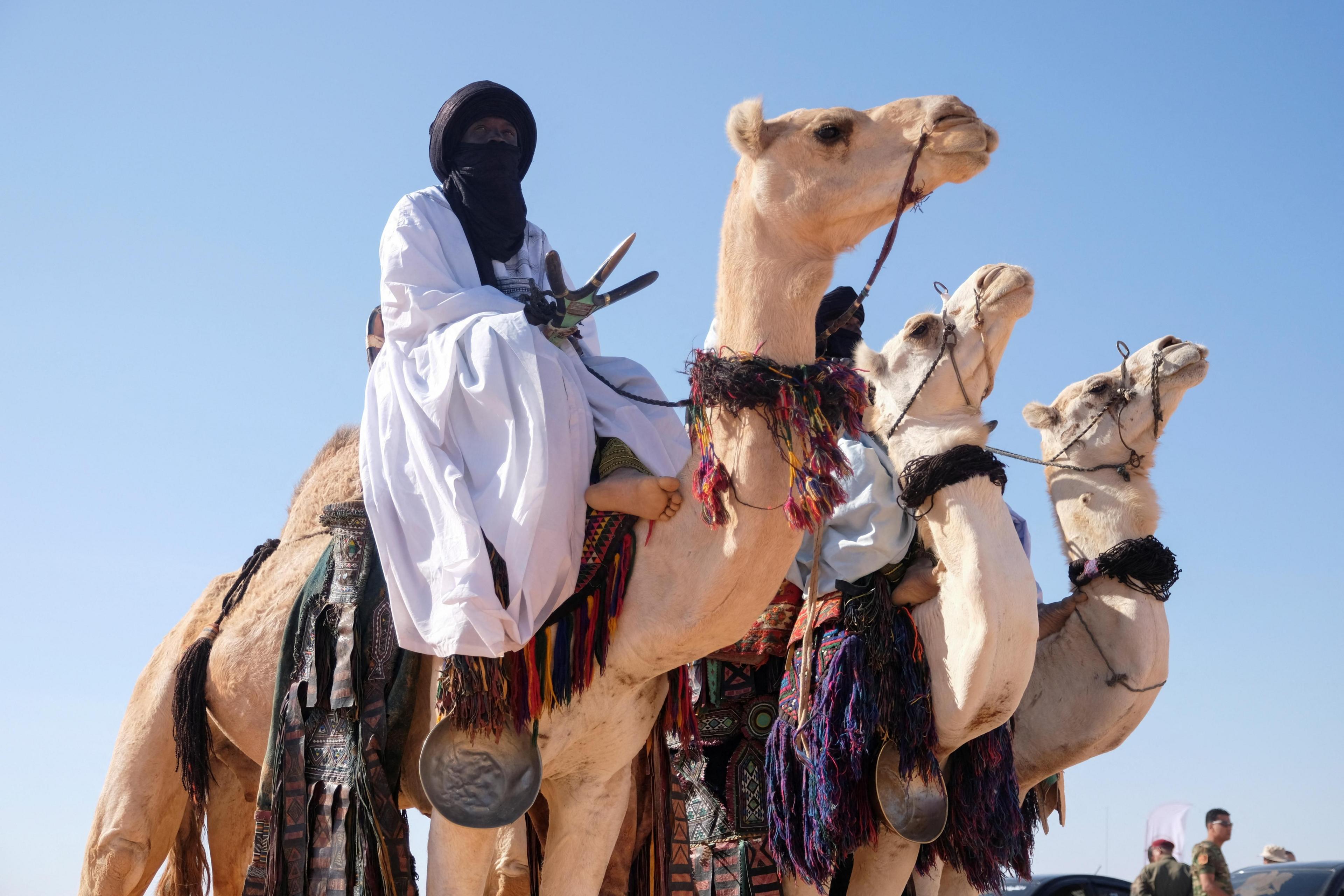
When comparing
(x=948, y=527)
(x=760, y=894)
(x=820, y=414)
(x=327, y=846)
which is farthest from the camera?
(x=760, y=894)

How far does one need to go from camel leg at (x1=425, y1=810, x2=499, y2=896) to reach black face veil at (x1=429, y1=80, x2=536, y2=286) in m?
1.89

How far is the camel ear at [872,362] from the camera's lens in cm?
614

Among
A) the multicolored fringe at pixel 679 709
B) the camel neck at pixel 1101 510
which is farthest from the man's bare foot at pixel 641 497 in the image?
the camel neck at pixel 1101 510

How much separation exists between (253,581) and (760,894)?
2.43 meters

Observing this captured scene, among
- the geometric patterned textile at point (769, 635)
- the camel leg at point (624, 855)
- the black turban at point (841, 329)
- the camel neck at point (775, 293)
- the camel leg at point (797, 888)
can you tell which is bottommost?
the camel leg at point (797, 888)

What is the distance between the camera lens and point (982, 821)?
19.3ft

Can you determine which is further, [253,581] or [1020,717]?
[1020,717]

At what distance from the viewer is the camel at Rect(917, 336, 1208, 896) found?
6.53 m

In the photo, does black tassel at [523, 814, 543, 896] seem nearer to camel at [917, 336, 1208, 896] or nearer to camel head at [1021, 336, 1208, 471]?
camel at [917, 336, 1208, 896]

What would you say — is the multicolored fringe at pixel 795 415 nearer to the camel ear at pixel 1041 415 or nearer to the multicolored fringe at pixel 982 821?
the multicolored fringe at pixel 982 821

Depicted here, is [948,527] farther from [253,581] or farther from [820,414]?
[253,581]

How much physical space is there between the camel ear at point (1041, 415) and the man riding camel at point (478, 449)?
2.86 m

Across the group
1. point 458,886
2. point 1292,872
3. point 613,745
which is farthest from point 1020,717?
point 1292,872

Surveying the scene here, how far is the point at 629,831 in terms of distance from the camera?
16.5 feet
